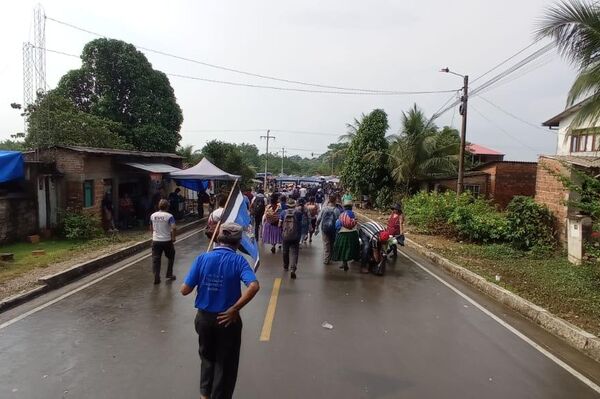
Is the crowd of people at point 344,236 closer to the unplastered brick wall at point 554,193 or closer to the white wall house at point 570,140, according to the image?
the unplastered brick wall at point 554,193

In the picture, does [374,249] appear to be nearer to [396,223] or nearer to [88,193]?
[396,223]

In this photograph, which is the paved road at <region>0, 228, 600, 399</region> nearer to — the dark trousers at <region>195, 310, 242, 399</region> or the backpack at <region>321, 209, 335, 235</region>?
the dark trousers at <region>195, 310, 242, 399</region>

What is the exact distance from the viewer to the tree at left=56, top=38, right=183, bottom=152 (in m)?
32.5

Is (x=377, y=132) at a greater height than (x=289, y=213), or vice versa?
(x=377, y=132)

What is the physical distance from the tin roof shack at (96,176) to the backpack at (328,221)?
323 inches

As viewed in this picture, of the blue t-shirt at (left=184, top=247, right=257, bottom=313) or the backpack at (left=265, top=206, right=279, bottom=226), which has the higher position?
the blue t-shirt at (left=184, top=247, right=257, bottom=313)

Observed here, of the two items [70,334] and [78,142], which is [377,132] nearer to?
[78,142]

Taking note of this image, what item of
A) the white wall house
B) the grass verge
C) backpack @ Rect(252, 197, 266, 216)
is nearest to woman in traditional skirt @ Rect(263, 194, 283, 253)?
backpack @ Rect(252, 197, 266, 216)

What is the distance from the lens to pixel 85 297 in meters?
8.08

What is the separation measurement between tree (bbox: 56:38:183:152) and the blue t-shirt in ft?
99.5

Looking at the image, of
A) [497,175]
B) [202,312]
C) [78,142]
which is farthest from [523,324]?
[78,142]

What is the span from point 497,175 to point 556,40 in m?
15.4

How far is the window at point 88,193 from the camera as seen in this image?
1488 cm

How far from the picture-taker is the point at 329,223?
1081 centimetres
